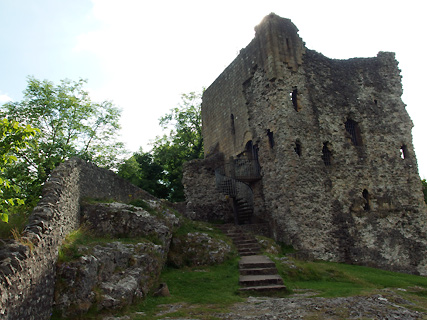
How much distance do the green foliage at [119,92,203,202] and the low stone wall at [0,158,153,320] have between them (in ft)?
55.5

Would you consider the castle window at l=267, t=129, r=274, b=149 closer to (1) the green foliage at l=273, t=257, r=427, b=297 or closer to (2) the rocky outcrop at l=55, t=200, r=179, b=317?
(2) the rocky outcrop at l=55, t=200, r=179, b=317

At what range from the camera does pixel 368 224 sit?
52.2ft

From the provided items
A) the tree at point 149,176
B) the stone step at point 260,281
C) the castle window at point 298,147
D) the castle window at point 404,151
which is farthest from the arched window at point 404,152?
the tree at point 149,176

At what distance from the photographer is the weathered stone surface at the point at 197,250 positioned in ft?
39.8

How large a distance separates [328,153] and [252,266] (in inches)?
298

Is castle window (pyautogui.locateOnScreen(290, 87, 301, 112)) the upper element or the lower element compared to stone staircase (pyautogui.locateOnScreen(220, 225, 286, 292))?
upper

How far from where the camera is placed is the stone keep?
15.3 m

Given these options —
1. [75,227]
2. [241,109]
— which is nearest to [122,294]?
[75,227]

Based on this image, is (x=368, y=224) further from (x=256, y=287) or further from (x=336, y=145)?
(x=256, y=287)

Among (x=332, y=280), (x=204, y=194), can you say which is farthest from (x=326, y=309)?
(x=204, y=194)

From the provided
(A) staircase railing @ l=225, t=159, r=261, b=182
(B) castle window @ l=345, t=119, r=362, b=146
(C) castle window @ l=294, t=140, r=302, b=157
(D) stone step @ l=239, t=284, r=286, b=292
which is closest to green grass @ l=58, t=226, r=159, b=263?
(D) stone step @ l=239, t=284, r=286, b=292

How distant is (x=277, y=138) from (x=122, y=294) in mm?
10243

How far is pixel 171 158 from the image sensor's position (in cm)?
3077

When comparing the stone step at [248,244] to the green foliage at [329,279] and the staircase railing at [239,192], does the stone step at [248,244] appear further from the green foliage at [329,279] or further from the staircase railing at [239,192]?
the staircase railing at [239,192]
